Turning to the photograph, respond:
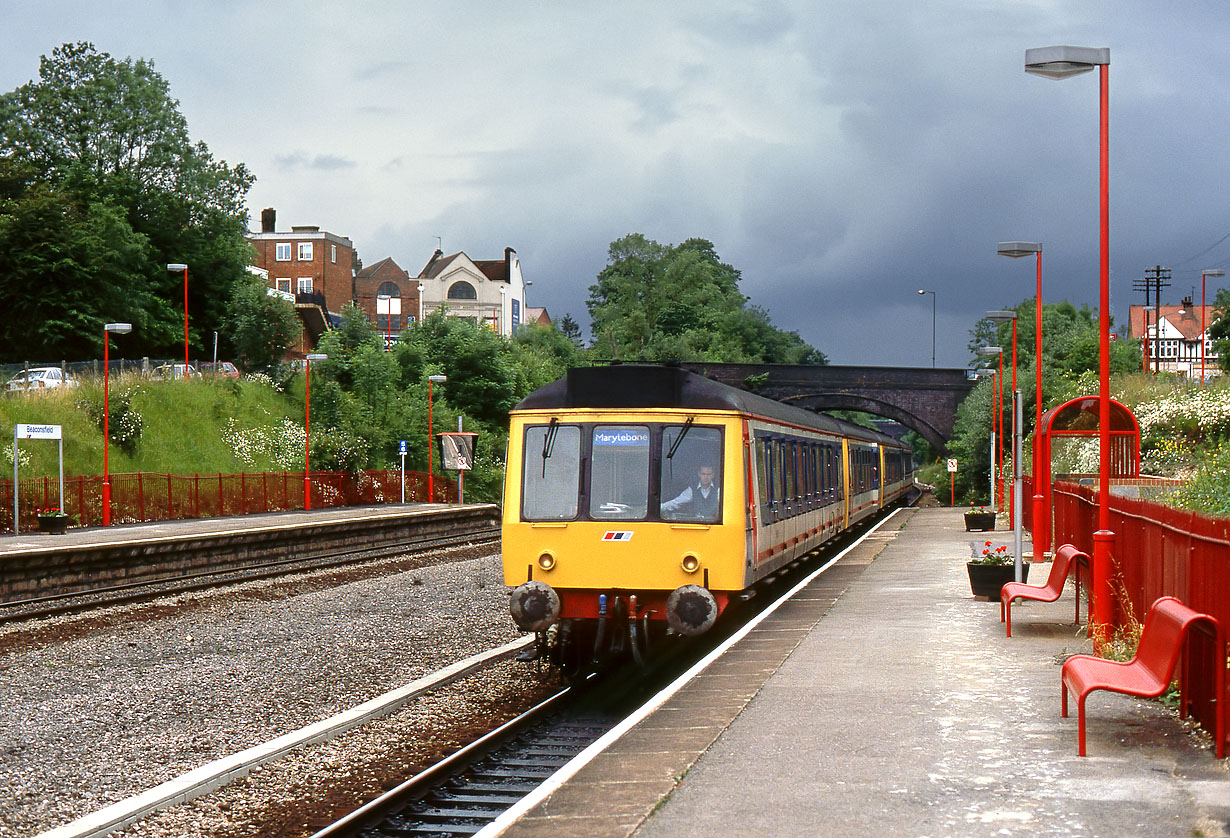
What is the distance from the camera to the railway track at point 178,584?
2030cm

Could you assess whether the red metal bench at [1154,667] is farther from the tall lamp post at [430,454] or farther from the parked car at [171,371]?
the parked car at [171,371]

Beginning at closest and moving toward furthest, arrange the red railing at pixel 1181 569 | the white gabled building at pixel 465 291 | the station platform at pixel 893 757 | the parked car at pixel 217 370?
the station platform at pixel 893 757, the red railing at pixel 1181 569, the parked car at pixel 217 370, the white gabled building at pixel 465 291

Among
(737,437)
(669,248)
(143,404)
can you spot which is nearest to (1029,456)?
(143,404)

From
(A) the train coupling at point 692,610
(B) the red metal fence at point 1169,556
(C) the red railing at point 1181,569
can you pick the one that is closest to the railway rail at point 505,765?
(A) the train coupling at point 692,610

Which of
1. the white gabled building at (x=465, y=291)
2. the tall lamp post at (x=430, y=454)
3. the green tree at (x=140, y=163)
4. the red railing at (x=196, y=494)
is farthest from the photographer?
the white gabled building at (x=465, y=291)

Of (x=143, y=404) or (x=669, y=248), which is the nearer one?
(x=143, y=404)

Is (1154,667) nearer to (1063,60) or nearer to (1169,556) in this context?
(1169,556)

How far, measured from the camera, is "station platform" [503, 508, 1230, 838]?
20.7ft

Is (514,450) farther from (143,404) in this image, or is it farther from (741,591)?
(143,404)

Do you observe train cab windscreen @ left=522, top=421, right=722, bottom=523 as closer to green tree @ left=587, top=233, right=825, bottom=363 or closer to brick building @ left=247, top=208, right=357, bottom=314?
brick building @ left=247, top=208, right=357, bottom=314

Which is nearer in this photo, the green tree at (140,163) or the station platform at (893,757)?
the station platform at (893,757)

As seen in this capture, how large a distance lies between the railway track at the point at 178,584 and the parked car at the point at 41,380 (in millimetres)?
15744

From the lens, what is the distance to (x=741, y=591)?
13.2 metres

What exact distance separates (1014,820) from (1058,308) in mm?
126338
